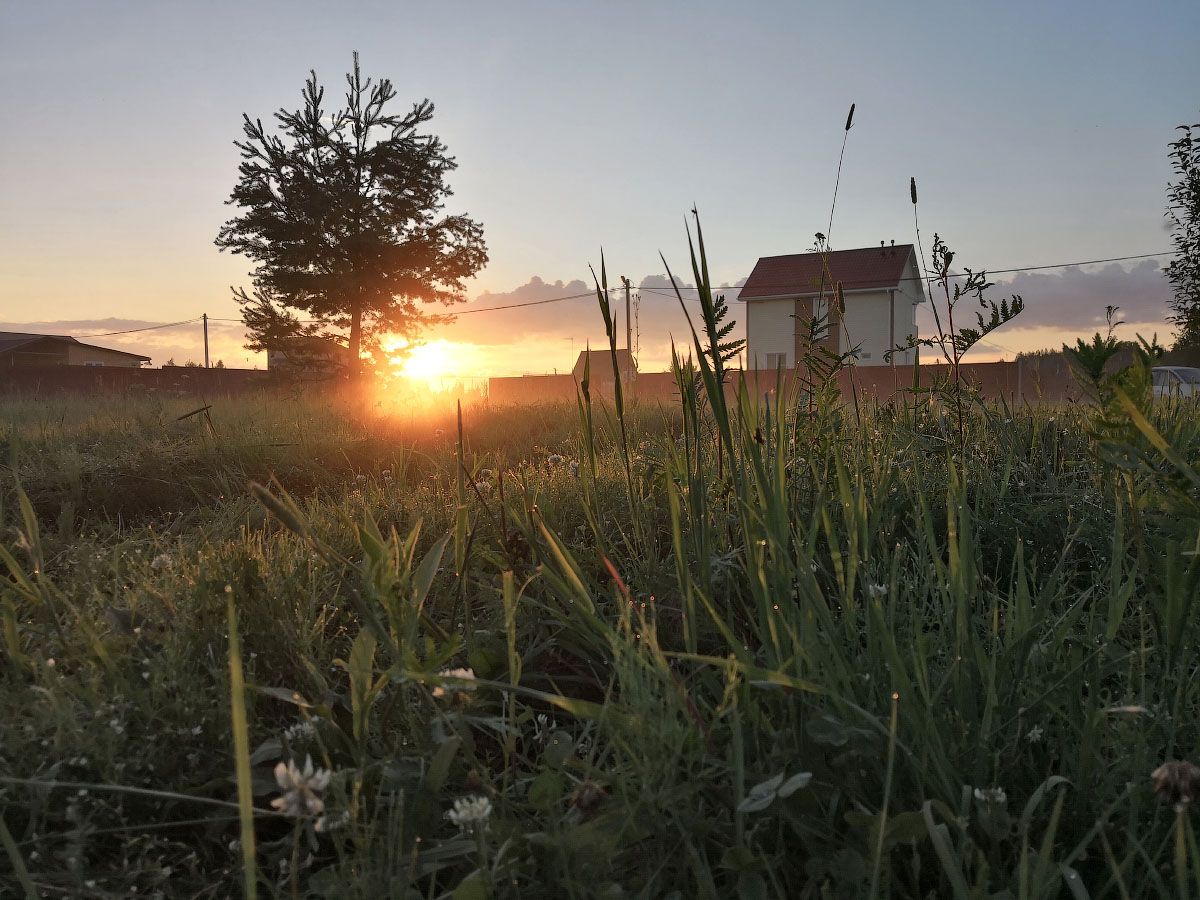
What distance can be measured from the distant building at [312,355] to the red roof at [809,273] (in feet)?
50.0

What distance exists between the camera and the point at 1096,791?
2.84 feet

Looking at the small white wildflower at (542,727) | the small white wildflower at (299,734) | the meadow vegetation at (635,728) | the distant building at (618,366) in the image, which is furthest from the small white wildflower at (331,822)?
the distant building at (618,366)

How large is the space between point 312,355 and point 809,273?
16673 millimetres

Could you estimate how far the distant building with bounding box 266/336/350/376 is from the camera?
21516mm

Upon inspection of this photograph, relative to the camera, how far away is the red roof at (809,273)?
1059 inches

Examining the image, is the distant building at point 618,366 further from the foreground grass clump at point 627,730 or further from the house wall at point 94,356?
the house wall at point 94,356

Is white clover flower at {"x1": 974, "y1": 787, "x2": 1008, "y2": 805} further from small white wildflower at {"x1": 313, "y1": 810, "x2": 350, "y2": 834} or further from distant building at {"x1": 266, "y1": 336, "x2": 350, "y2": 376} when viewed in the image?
distant building at {"x1": 266, "y1": 336, "x2": 350, "y2": 376}

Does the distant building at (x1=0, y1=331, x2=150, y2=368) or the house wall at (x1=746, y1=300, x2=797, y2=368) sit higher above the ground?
the distant building at (x1=0, y1=331, x2=150, y2=368)

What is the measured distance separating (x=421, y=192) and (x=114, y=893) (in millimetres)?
23524

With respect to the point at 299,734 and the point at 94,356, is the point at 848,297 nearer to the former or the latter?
the point at 299,734

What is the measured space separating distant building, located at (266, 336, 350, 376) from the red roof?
15.3 m

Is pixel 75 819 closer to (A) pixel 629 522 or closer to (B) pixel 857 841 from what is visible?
(B) pixel 857 841

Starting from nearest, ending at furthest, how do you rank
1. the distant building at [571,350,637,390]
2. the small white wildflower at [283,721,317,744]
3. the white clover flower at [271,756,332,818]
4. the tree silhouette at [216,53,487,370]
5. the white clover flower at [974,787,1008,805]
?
the white clover flower at [271,756,332,818]
the white clover flower at [974,787,1008,805]
the small white wildflower at [283,721,317,744]
the distant building at [571,350,637,390]
the tree silhouette at [216,53,487,370]

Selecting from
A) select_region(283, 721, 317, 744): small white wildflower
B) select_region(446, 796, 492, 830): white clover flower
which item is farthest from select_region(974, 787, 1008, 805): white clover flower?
select_region(283, 721, 317, 744): small white wildflower
